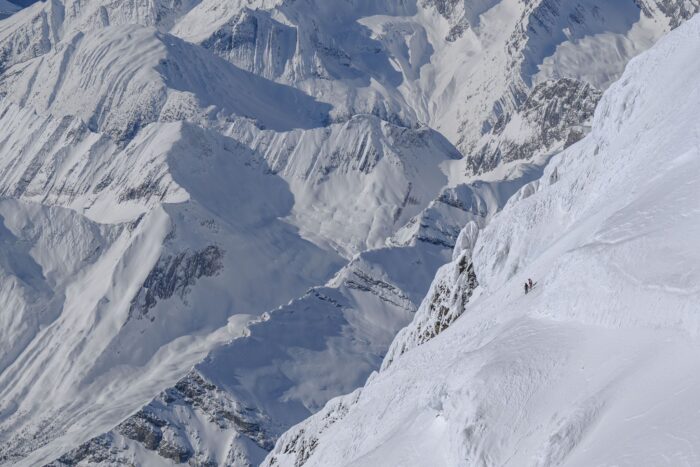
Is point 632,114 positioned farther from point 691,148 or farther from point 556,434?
point 556,434

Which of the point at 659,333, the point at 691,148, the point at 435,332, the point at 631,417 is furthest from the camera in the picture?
the point at 435,332

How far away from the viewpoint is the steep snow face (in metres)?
49.2

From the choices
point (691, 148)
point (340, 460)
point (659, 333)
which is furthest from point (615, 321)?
point (340, 460)

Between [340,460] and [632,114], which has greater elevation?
[632,114]

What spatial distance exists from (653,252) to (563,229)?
32.4 metres

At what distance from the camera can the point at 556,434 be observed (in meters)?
50.5

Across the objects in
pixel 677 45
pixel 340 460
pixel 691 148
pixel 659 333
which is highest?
pixel 677 45

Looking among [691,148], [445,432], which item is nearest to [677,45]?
[691,148]

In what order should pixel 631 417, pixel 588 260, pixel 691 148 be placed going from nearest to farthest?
pixel 631 417 → pixel 588 260 → pixel 691 148

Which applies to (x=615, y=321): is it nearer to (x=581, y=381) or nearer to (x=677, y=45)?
(x=581, y=381)

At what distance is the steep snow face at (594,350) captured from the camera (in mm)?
49188

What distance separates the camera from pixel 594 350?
5475cm

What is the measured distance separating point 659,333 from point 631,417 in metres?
5.16

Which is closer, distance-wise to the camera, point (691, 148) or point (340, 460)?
point (691, 148)
